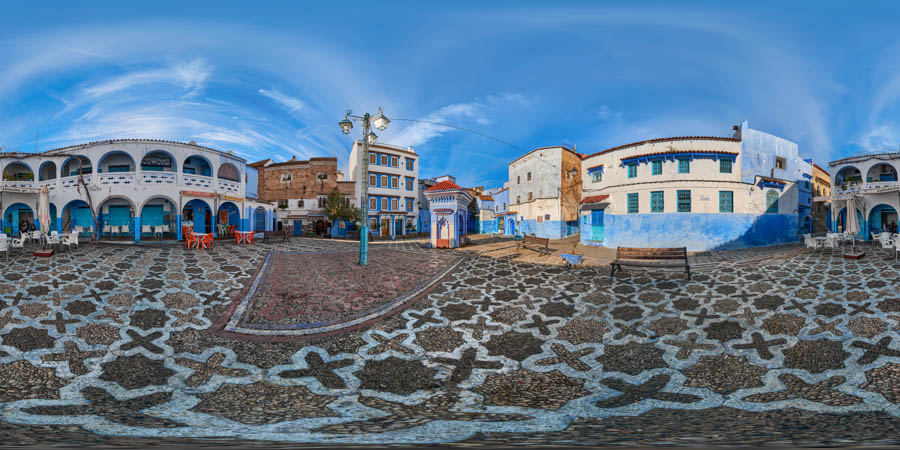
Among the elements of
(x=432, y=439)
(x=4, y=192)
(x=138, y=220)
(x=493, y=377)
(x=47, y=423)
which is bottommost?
(x=493, y=377)

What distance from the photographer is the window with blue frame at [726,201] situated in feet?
54.6

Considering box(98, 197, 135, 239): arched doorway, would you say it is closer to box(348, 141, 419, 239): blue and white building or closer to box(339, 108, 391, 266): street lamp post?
box(348, 141, 419, 239): blue and white building

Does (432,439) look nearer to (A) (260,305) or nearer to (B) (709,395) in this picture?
(B) (709,395)

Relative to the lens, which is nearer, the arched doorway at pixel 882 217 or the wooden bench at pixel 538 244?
the wooden bench at pixel 538 244

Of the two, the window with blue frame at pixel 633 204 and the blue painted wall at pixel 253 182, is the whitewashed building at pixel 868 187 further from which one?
the blue painted wall at pixel 253 182

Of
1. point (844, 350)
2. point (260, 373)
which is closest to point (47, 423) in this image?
point (260, 373)

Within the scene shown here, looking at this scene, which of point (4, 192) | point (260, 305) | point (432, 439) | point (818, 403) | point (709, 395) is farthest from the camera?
point (4, 192)

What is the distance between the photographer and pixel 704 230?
16.2 meters

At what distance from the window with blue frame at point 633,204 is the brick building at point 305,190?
2530cm

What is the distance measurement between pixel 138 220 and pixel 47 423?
63.3ft

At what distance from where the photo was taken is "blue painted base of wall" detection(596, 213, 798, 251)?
16234 mm

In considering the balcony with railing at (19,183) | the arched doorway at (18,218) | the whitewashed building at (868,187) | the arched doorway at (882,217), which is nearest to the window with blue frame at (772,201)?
the whitewashed building at (868,187)

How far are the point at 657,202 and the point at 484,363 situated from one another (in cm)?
1573

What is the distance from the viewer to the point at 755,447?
234cm
